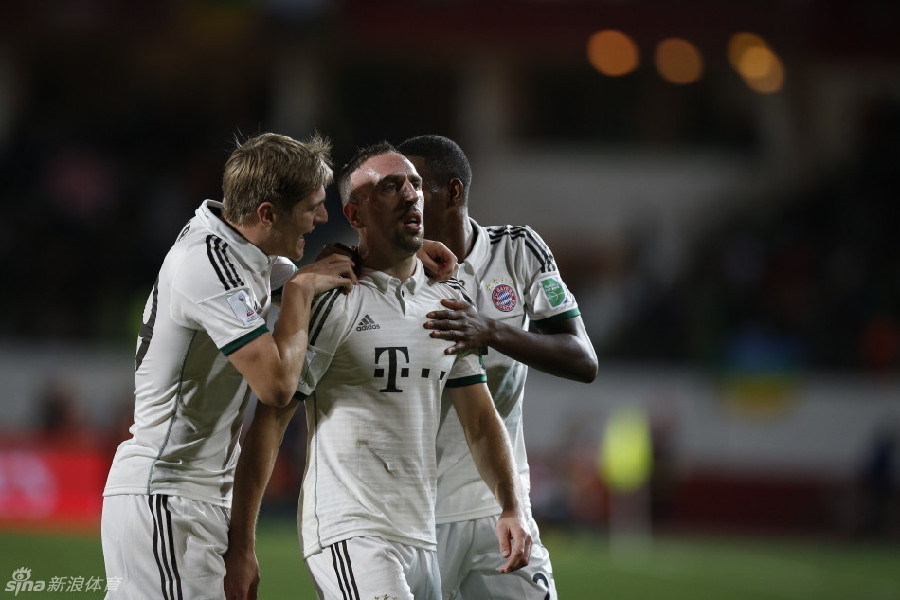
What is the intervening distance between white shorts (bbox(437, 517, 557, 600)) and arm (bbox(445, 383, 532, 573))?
0.51 metres

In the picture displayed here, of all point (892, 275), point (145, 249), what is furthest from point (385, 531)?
point (892, 275)

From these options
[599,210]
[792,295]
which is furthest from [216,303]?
[599,210]

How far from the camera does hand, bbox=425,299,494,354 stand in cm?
467

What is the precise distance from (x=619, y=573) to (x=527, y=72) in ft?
43.3

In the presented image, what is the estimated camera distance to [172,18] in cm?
2308

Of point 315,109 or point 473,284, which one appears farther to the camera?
point 315,109

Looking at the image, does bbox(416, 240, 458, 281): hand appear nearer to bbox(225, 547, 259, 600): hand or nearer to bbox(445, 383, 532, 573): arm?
bbox(445, 383, 532, 573): arm

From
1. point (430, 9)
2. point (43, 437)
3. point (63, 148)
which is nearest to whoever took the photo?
point (43, 437)

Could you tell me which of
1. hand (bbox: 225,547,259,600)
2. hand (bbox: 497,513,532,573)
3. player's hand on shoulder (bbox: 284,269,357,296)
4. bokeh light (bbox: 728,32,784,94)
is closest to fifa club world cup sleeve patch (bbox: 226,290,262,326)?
player's hand on shoulder (bbox: 284,269,357,296)

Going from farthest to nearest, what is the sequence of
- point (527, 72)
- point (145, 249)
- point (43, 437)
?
1. point (527, 72)
2. point (145, 249)
3. point (43, 437)

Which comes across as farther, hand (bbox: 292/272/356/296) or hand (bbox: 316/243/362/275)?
hand (bbox: 316/243/362/275)

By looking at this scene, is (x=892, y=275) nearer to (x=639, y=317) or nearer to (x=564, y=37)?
Result: (x=639, y=317)

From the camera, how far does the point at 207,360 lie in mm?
4469

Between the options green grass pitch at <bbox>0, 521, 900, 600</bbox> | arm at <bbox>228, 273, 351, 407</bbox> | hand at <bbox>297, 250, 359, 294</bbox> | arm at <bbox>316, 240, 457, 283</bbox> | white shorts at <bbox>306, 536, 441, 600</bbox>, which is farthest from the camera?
green grass pitch at <bbox>0, 521, 900, 600</bbox>
